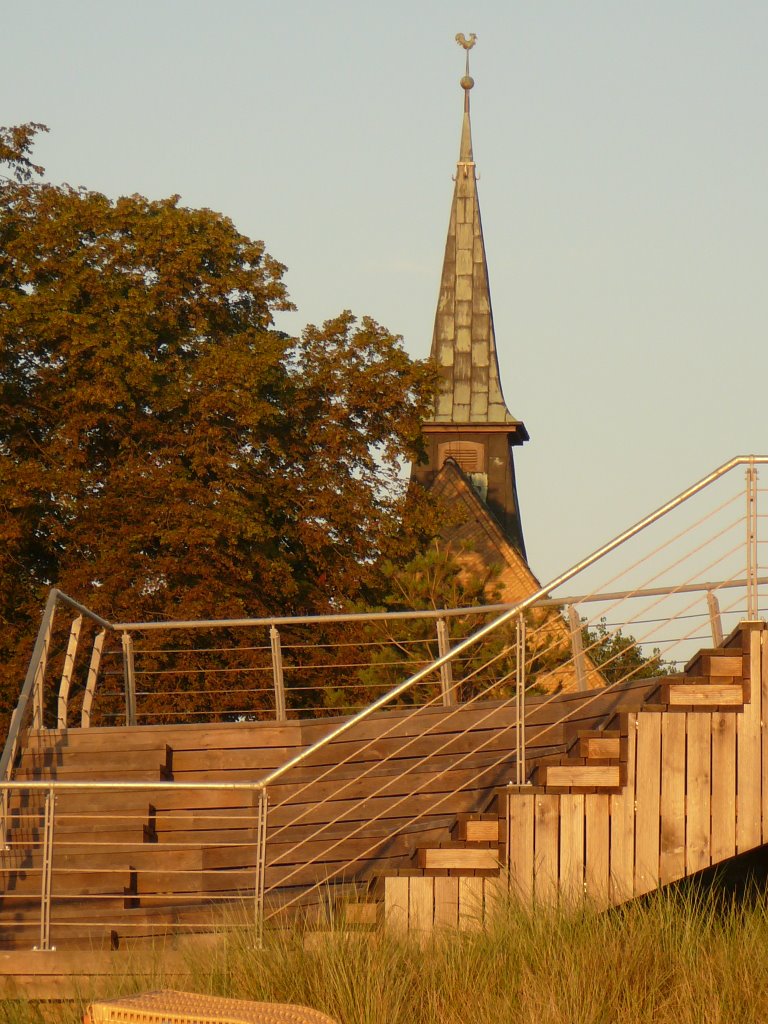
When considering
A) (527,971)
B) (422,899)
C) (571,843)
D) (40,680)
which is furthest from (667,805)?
(40,680)

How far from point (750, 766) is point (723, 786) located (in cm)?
18

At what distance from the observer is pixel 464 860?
889 centimetres

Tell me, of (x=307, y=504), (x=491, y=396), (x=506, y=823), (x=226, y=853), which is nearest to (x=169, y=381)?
(x=307, y=504)

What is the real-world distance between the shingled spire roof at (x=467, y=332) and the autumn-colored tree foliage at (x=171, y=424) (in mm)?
24372

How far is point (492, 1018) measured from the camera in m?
6.98

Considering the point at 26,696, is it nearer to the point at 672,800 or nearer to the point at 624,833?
the point at 624,833

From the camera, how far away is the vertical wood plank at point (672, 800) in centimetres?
899

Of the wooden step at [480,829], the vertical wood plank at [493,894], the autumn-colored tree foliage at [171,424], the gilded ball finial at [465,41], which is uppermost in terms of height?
the gilded ball finial at [465,41]

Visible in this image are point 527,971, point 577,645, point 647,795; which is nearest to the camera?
point 527,971

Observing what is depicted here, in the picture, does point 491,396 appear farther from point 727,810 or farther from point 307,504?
point 727,810

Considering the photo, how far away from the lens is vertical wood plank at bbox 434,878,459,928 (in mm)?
8797

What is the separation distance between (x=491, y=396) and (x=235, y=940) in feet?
146

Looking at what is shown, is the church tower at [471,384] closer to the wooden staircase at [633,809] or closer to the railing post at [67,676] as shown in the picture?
the railing post at [67,676]

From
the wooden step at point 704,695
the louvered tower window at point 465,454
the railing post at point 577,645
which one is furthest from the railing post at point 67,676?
the louvered tower window at point 465,454
